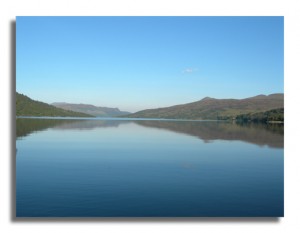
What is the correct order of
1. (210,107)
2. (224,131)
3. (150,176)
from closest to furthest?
(150,176) < (210,107) < (224,131)

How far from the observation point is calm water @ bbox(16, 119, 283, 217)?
7461 millimetres

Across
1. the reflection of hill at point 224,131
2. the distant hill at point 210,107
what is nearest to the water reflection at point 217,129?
the reflection of hill at point 224,131

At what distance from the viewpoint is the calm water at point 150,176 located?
24.5 ft

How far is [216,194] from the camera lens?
8406mm

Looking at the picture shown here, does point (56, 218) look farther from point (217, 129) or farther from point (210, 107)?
point (217, 129)

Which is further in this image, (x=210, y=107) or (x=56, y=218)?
(x=210, y=107)

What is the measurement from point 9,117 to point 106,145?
30.9 ft

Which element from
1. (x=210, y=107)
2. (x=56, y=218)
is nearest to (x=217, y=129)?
(x=210, y=107)

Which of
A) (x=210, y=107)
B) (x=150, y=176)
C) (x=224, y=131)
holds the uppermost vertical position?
(x=210, y=107)

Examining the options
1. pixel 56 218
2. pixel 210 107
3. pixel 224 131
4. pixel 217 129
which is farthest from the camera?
pixel 224 131

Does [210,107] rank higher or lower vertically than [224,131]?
higher

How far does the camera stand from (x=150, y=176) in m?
10.1

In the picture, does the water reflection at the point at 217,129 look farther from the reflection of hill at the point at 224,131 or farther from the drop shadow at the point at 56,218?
the drop shadow at the point at 56,218

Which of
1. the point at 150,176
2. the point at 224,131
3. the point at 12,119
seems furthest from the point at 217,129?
the point at 12,119
